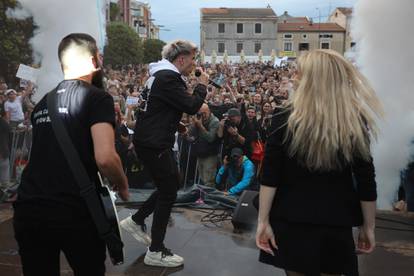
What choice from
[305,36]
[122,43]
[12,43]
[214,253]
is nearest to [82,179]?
[214,253]

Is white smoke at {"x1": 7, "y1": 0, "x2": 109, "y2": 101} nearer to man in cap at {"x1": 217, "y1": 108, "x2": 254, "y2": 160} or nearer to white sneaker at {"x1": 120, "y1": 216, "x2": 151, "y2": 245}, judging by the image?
man in cap at {"x1": 217, "y1": 108, "x2": 254, "y2": 160}

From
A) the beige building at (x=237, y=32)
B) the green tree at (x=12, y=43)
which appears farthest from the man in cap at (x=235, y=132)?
the beige building at (x=237, y=32)

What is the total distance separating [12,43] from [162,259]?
10.1 meters

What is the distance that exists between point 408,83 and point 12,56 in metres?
10.3

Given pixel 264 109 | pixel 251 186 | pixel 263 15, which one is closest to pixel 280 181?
pixel 251 186

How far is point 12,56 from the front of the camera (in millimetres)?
12836

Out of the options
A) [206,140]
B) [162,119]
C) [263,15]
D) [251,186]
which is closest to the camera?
[162,119]

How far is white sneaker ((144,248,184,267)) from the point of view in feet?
13.4

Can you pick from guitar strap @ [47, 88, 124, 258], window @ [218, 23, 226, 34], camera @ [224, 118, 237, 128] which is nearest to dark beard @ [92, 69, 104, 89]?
guitar strap @ [47, 88, 124, 258]

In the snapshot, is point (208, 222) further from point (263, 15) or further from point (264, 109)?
point (263, 15)

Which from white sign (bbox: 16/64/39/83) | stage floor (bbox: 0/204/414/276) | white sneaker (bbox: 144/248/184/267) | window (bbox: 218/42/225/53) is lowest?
stage floor (bbox: 0/204/414/276)

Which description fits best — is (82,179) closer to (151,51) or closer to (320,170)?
(320,170)

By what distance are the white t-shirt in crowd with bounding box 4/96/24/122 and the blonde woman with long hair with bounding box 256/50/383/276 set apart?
8.59m

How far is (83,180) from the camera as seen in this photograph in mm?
2244
